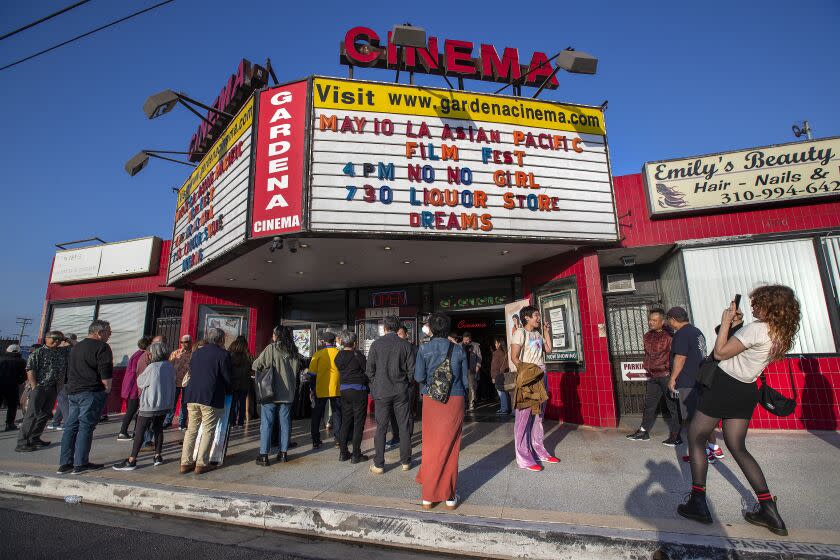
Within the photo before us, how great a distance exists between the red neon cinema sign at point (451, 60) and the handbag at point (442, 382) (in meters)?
6.59

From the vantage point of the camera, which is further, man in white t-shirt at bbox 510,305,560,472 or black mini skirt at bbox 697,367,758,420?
man in white t-shirt at bbox 510,305,560,472

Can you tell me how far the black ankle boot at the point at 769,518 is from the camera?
2949 millimetres

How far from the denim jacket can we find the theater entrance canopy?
9.91 feet

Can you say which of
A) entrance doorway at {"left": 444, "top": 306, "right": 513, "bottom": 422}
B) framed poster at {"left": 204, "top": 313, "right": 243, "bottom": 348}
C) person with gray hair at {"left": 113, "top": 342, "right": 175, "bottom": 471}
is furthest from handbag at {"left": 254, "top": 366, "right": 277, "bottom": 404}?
entrance doorway at {"left": 444, "top": 306, "right": 513, "bottom": 422}

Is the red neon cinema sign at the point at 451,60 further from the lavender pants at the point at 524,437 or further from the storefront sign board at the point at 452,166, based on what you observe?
the lavender pants at the point at 524,437

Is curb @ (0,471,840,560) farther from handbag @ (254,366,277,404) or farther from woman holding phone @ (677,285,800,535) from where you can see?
handbag @ (254,366,277,404)

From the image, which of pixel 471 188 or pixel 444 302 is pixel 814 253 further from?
pixel 444 302

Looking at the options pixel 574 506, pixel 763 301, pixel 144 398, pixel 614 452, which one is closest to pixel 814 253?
pixel 614 452

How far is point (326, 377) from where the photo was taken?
6.32 meters

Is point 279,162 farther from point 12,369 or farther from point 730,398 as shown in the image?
point 12,369

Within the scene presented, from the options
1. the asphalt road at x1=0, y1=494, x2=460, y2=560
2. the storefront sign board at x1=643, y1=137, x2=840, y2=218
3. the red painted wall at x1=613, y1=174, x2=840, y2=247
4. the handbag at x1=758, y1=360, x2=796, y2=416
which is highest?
the storefront sign board at x1=643, y1=137, x2=840, y2=218

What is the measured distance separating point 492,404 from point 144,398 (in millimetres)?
8641

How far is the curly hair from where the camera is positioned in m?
3.13

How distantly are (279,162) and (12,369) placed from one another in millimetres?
6907
